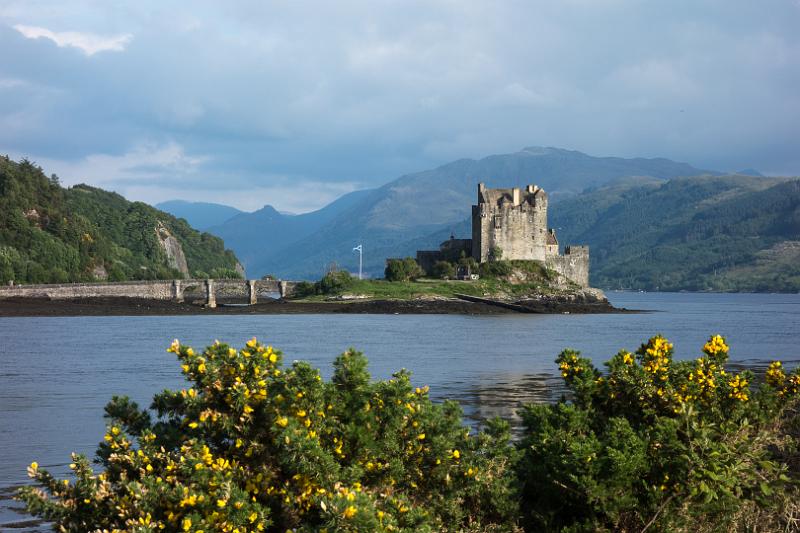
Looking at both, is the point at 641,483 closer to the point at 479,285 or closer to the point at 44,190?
the point at 479,285

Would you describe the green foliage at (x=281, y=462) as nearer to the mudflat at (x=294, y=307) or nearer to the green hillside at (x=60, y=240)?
the mudflat at (x=294, y=307)

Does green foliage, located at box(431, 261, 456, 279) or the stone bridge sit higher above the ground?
green foliage, located at box(431, 261, 456, 279)

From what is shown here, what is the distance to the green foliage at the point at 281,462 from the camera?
33.6 ft

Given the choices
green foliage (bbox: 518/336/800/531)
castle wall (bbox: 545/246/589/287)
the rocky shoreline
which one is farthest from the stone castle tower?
green foliage (bbox: 518/336/800/531)

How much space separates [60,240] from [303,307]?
4092 cm

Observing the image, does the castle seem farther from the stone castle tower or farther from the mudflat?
the mudflat

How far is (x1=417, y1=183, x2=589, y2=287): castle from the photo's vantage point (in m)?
120

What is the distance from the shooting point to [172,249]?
605 ft

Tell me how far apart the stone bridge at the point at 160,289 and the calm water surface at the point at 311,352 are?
507 inches

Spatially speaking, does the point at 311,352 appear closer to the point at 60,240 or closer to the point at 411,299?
the point at 411,299

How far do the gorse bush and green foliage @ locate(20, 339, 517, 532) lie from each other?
0.02m

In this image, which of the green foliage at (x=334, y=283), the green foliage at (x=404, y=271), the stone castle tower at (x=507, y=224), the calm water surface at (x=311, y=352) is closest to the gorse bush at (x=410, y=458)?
the calm water surface at (x=311, y=352)

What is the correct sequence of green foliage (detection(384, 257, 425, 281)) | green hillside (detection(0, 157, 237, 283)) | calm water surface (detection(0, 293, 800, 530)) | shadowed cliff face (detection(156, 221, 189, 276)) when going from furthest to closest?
shadowed cliff face (detection(156, 221, 189, 276)) < green foliage (detection(384, 257, 425, 281)) < green hillside (detection(0, 157, 237, 283)) < calm water surface (detection(0, 293, 800, 530))

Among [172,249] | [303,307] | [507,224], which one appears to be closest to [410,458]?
[303,307]
